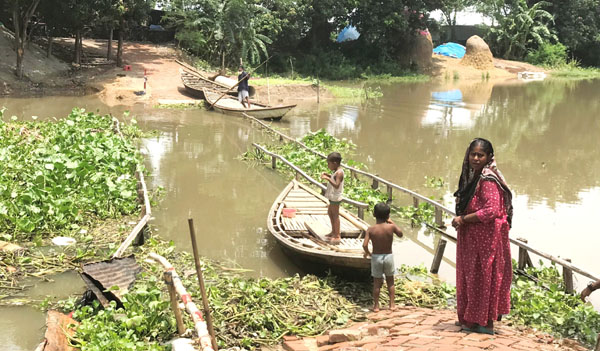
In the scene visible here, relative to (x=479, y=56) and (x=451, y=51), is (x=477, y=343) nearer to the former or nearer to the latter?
(x=479, y=56)

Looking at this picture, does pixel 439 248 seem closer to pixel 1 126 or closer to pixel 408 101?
pixel 1 126

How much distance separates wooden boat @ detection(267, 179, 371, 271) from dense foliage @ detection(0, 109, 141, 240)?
2.40 meters

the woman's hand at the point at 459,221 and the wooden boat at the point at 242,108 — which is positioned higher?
the woman's hand at the point at 459,221

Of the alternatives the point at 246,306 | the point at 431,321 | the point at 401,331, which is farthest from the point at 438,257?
the point at 246,306

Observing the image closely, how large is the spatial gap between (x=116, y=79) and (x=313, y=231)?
16842 millimetres

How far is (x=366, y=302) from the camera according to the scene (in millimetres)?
5887

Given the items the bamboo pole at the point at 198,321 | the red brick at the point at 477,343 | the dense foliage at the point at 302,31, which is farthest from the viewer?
the dense foliage at the point at 302,31

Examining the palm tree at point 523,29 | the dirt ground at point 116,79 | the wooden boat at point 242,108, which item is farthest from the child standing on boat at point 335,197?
the palm tree at point 523,29

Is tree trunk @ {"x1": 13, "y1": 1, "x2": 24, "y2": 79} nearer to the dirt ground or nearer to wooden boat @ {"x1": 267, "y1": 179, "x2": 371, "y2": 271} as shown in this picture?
the dirt ground

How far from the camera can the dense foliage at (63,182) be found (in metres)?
7.21

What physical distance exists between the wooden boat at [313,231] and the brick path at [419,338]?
0.90m

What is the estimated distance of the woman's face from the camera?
4.12 metres

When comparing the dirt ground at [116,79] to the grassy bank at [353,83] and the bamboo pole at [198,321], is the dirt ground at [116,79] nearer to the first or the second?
the grassy bank at [353,83]

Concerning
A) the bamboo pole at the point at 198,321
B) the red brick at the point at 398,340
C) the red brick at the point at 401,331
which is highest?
the bamboo pole at the point at 198,321
